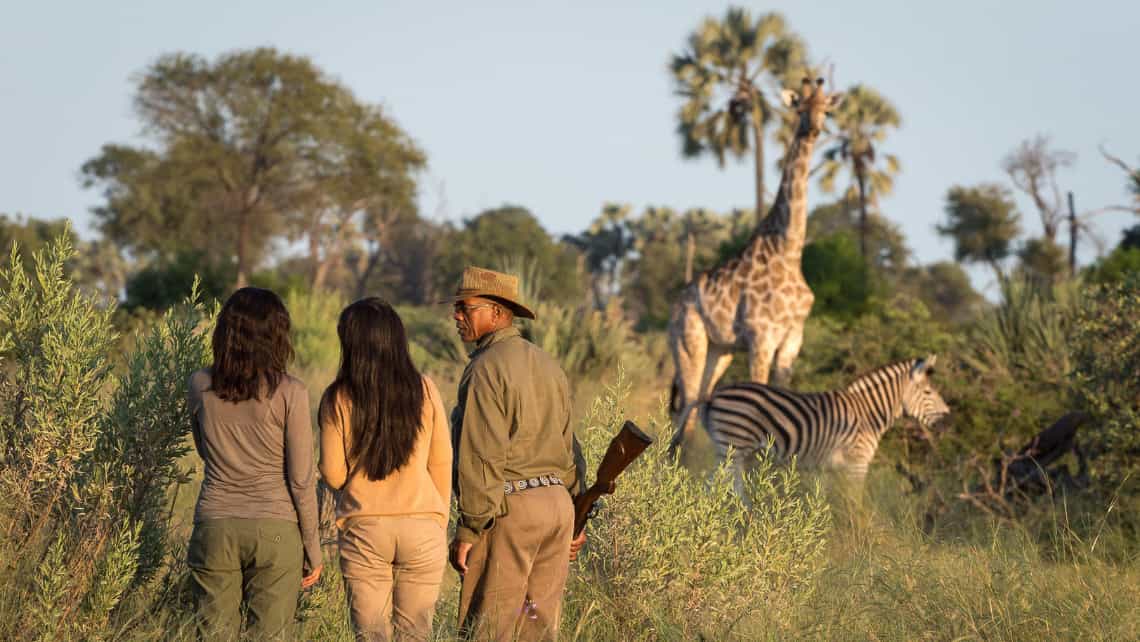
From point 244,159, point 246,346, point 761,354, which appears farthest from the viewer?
point 244,159

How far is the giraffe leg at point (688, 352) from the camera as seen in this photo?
14.9 metres

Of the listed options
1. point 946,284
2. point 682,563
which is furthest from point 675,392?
point 946,284

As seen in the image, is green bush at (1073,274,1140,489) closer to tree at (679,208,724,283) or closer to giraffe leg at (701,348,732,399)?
giraffe leg at (701,348,732,399)

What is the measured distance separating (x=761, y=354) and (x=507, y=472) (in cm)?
964

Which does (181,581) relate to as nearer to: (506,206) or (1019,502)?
(1019,502)

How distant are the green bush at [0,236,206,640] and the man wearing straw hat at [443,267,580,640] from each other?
127 centimetres

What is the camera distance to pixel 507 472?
5125mm

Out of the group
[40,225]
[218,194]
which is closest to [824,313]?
[218,194]

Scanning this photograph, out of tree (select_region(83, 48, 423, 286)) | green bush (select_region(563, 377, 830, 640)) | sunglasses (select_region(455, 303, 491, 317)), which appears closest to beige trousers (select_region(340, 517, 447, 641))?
sunglasses (select_region(455, 303, 491, 317))

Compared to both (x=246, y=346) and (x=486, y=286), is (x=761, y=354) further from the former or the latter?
(x=246, y=346)

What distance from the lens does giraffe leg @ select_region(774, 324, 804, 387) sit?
14.5 meters

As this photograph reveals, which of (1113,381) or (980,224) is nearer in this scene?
(1113,381)

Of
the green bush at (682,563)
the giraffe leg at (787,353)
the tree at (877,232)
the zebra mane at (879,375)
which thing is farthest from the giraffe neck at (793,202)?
the tree at (877,232)

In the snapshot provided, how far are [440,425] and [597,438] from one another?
1763 millimetres
